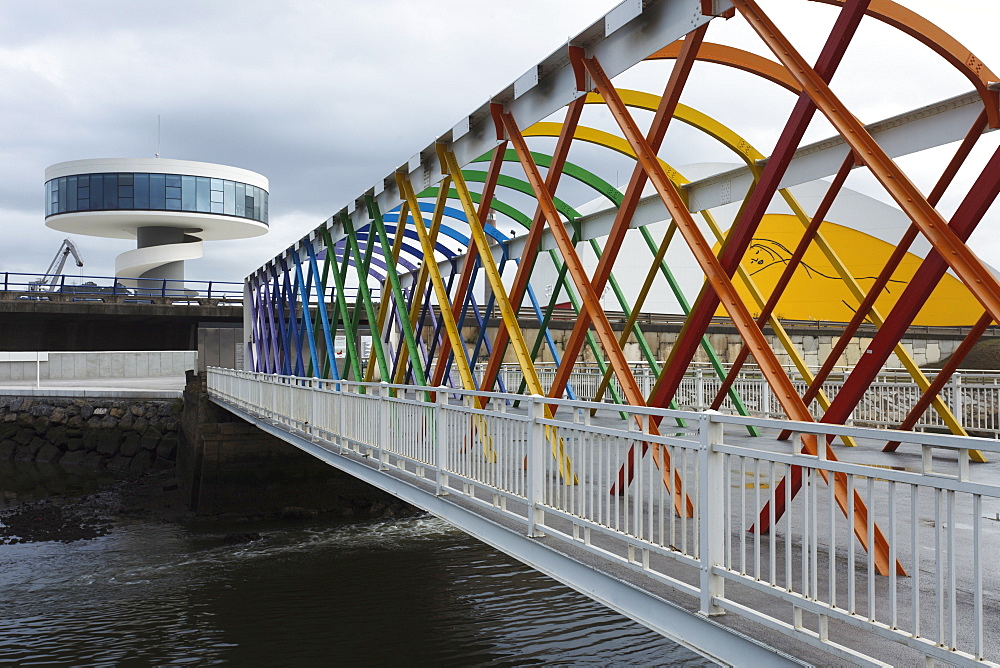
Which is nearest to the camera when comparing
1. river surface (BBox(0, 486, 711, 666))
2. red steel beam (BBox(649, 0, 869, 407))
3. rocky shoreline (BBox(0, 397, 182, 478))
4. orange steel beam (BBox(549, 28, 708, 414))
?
red steel beam (BBox(649, 0, 869, 407))

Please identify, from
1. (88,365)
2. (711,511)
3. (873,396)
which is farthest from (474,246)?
(88,365)

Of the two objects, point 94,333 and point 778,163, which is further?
point 94,333

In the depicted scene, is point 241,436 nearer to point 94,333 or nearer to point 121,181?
point 94,333

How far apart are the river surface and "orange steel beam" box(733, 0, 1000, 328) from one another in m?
6.87

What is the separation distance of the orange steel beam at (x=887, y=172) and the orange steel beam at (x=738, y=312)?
1.26 meters

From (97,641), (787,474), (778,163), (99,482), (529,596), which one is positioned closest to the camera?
(787,474)

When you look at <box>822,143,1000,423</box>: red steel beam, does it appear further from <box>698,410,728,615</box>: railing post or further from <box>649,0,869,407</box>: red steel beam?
<box>698,410,728,615</box>: railing post

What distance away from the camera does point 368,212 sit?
15.2m

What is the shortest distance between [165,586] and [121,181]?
44.7 meters

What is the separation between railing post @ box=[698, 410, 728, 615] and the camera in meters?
4.92

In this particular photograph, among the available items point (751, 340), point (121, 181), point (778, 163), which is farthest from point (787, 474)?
point (121, 181)

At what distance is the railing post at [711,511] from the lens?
492 cm

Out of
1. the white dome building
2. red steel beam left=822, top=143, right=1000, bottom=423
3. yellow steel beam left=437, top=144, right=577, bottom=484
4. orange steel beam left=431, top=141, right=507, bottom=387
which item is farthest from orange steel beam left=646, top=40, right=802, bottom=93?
the white dome building

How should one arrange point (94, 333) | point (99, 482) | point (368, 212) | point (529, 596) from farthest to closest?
1. point (94, 333)
2. point (99, 482)
3. point (368, 212)
4. point (529, 596)
